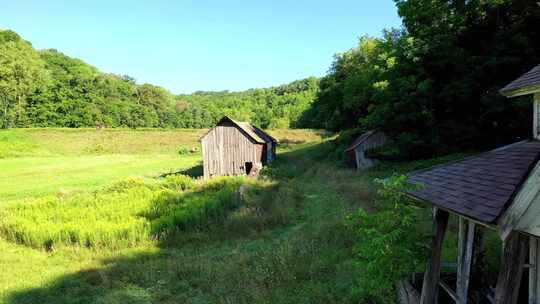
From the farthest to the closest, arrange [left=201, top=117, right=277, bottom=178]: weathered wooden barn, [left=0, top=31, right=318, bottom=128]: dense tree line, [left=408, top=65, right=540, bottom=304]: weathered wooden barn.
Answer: [left=0, top=31, right=318, bottom=128]: dense tree line → [left=201, top=117, right=277, bottom=178]: weathered wooden barn → [left=408, top=65, right=540, bottom=304]: weathered wooden barn

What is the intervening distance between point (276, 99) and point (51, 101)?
88.8 metres

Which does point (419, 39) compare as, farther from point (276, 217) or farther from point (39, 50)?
point (39, 50)

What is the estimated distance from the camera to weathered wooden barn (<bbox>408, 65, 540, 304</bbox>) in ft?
11.7

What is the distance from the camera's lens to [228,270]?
10.0 m

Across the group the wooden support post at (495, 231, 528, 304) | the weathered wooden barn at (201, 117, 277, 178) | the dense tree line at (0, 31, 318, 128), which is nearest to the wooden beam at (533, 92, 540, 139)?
the wooden support post at (495, 231, 528, 304)

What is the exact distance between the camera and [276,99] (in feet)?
499

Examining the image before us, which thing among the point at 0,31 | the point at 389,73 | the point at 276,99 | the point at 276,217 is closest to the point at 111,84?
the point at 0,31

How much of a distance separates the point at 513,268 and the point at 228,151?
26.6m

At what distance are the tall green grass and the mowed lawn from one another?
4.88 m

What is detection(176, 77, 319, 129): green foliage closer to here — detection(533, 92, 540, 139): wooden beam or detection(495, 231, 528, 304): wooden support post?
detection(533, 92, 540, 139): wooden beam

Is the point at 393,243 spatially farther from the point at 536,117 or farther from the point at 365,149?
the point at 365,149

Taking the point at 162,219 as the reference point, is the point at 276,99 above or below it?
above

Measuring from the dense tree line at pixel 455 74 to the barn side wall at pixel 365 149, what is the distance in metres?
2.06

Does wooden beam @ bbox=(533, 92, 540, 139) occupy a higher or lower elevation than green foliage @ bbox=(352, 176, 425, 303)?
higher
